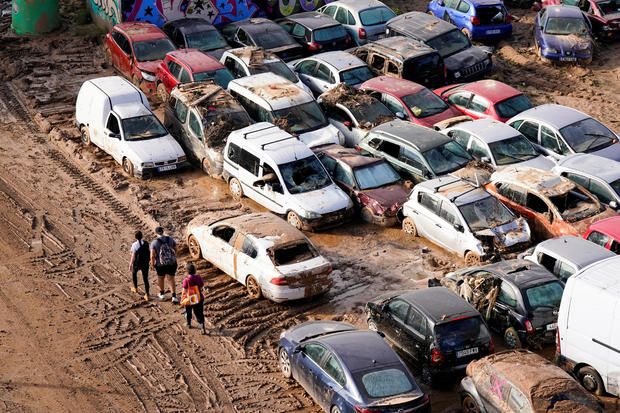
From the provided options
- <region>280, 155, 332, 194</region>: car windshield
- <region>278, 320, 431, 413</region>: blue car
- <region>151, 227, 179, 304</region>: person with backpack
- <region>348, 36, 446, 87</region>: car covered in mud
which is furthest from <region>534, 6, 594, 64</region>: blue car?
<region>278, 320, 431, 413</region>: blue car

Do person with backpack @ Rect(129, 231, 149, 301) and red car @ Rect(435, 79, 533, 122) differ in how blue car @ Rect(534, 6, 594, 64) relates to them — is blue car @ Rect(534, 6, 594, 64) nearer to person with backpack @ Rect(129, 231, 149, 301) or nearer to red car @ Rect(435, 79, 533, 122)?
red car @ Rect(435, 79, 533, 122)

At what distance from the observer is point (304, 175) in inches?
758

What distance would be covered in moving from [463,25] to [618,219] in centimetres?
1311

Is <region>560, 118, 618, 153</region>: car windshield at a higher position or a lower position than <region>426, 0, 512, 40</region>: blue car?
lower

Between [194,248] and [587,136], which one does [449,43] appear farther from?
[194,248]

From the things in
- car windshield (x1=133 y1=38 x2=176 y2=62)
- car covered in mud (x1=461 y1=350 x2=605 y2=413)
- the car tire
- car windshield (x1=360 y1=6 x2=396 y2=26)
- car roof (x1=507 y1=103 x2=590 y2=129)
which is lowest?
the car tire

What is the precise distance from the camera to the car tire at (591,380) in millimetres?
13367

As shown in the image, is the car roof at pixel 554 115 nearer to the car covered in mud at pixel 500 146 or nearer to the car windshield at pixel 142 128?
the car covered in mud at pixel 500 146

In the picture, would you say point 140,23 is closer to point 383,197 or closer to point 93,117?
point 93,117

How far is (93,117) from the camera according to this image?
71.1 feet

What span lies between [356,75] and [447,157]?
518 cm

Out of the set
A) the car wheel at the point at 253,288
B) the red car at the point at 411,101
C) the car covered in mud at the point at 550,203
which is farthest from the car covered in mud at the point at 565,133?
the car wheel at the point at 253,288

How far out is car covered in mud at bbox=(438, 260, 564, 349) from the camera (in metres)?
14.6

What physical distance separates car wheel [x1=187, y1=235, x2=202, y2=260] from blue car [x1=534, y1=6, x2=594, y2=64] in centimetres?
1512
